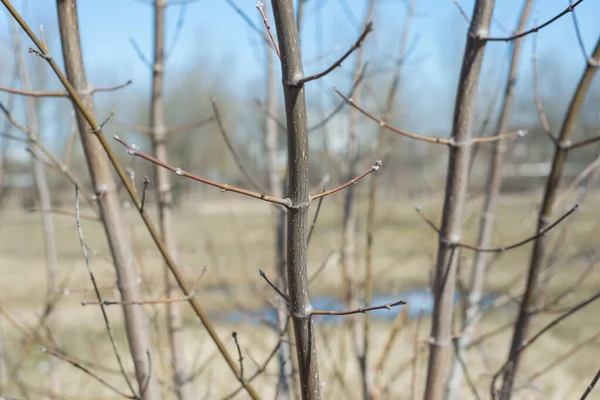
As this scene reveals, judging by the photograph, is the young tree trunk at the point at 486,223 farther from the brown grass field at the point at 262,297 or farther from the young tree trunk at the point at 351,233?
the young tree trunk at the point at 351,233

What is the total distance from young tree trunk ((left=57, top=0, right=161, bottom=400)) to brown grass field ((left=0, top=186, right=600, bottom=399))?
15 centimetres

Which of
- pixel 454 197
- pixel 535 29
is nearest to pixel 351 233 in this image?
pixel 454 197

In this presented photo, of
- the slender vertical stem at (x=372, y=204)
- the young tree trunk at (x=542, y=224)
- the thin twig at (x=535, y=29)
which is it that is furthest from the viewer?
the slender vertical stem at (x=372, y=204)

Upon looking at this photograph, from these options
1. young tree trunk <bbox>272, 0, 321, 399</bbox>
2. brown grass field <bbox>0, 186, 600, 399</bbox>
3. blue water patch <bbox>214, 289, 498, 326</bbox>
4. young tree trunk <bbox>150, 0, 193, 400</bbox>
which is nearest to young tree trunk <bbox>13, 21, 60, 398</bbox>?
brown grass field <bbox>0, 186, 600, 399</bbox>

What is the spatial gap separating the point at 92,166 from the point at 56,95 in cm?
Result: 18

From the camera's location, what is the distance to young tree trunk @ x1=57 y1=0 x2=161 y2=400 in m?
1.24

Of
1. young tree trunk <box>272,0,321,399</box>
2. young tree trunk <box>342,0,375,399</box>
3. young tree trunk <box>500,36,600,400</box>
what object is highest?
young tree trunk <box>342,0,375,399</box>

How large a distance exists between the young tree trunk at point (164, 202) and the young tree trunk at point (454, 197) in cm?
91

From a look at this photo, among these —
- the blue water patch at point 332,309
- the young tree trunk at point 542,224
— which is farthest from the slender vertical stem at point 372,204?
the young tree trunk at point 542,224

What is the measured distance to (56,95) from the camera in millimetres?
1207

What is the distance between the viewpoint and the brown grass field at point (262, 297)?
2139mm

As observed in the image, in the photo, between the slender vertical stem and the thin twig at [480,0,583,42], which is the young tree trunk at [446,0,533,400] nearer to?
the slender vertical stem

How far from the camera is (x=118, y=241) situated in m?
1.27

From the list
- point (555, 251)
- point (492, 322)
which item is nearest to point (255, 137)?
point (555, 251)
